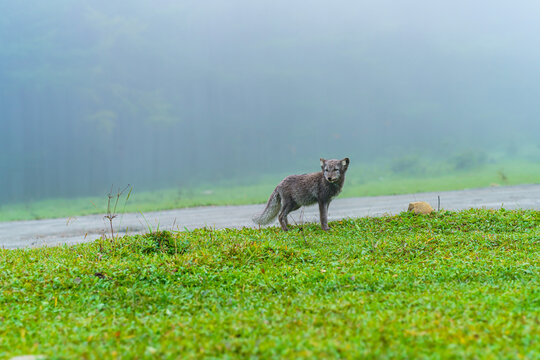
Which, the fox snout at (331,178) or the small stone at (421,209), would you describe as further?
the small stone at (421,209)

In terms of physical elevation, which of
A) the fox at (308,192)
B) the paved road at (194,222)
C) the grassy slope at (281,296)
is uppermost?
the fox at (308,192)

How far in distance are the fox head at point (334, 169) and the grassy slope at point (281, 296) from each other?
140 centimetres

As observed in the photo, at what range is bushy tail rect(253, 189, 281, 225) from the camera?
37.2ft

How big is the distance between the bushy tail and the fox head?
5.03ft

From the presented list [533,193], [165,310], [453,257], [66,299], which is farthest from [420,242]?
[533,193]

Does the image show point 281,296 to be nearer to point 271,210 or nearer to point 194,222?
point 271,210

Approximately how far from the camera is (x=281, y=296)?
233 inches

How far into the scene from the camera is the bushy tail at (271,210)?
37.2 ft

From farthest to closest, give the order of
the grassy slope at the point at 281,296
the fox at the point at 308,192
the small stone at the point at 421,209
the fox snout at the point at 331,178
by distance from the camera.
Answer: the small stone at the point at 421,209
the fox at the point at 308,192
the fox snout at the point at 331,178
the grassy slope at the point at 281,296

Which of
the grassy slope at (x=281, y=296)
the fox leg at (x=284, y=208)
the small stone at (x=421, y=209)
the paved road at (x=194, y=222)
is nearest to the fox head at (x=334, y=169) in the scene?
the fox leg at (x=284, y=208)

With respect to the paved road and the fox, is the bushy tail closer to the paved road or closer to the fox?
the fox

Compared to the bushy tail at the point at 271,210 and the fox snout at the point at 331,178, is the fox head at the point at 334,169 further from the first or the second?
the bushy tail at the point at 271,210

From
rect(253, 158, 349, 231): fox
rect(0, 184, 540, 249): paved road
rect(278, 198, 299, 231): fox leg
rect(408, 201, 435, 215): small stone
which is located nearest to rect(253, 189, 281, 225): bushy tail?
rect(253, 158, 349, 231): fox

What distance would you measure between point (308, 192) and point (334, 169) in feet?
3.07
